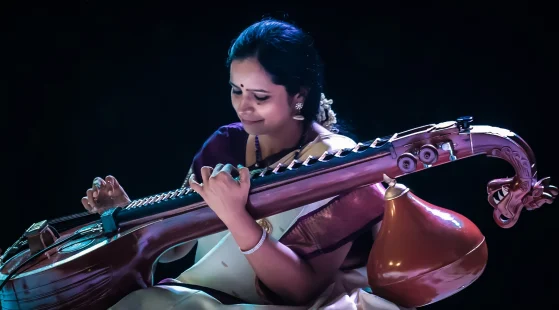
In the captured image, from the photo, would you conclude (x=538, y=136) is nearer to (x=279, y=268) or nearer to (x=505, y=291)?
(x=505, y=291)

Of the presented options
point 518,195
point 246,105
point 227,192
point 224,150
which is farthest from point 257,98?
point 518,195

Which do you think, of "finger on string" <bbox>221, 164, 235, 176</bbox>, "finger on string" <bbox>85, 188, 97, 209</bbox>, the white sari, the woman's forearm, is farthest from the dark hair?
"finger on string" <bbox>85, 188, 97, 209</bbox>

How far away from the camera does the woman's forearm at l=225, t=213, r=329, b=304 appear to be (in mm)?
1122

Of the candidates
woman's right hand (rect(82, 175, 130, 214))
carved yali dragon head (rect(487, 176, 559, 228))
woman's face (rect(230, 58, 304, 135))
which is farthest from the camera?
woman's right hand (rect(82, 175, 130, 214))

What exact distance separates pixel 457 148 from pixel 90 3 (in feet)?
4.79

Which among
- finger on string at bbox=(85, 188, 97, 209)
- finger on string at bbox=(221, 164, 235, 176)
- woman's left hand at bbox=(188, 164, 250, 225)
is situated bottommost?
finger on string at bbox=(85, 188, 97, 209)

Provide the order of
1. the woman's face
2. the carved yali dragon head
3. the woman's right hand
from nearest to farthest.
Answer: the carved yali dragon head → the woman's face → the woman's right hand

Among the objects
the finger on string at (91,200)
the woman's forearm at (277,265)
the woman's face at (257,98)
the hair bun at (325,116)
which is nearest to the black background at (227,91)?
the hair bun at (325,116)

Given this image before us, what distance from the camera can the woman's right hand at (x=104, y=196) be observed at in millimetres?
1528

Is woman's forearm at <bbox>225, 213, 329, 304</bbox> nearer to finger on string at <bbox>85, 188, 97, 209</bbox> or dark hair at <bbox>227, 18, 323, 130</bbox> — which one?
dark hair at <bbox>227, 18, 323, 130</bbox>

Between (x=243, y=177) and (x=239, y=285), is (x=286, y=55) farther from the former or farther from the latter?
(x=239, y=285)

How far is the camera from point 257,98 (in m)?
1.39

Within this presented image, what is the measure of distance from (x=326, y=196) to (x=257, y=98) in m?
0.38

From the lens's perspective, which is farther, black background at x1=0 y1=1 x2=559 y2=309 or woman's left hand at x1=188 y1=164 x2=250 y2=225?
black background at x1=0 y1=1 x2=559 y2=309
